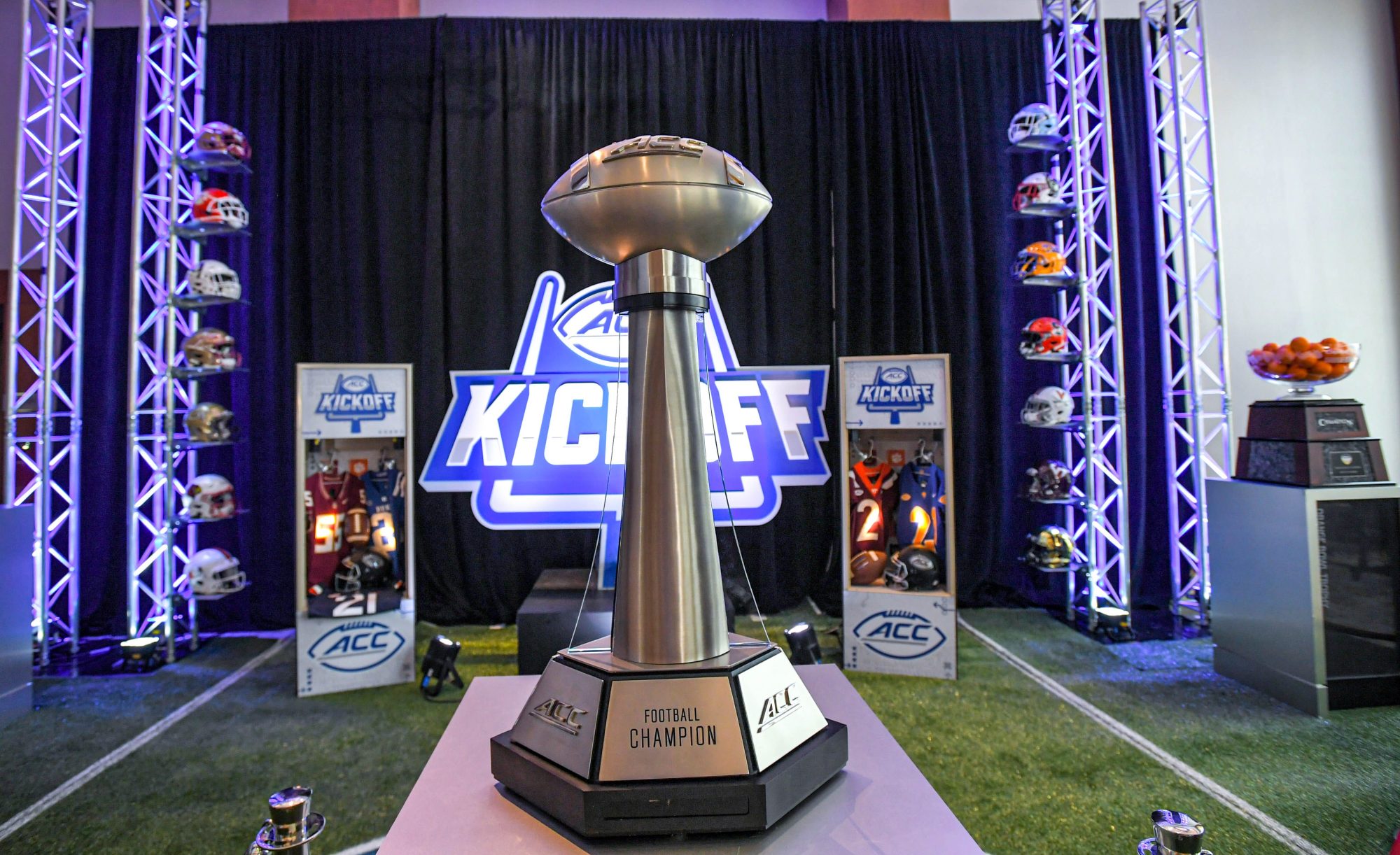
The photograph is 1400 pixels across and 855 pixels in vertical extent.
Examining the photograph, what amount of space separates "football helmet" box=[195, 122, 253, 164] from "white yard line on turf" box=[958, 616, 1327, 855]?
4.42 m

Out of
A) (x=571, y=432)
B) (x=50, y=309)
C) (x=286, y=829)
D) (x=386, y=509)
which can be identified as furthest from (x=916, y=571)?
(x=50, y=309)

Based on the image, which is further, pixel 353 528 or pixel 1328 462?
pixel 353 528

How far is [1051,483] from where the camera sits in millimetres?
3725

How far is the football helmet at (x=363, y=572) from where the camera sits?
10.5 ft

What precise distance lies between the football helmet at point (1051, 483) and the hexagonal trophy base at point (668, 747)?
3.51 metres

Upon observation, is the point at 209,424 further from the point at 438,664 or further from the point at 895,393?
the point at 895,393

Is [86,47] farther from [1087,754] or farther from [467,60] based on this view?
[1087,754]

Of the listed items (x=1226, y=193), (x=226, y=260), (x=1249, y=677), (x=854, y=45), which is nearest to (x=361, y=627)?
(x=226, y=260)

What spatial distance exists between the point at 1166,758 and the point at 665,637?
248cm

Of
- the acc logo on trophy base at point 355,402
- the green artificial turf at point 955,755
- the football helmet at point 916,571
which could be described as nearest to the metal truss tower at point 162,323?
the green artificial turf at point 955,755

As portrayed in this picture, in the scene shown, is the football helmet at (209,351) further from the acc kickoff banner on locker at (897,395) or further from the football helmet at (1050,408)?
the football helmet at (1050,408)

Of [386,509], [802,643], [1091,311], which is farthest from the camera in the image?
[1091,311]

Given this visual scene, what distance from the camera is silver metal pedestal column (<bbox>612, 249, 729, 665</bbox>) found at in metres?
0.61

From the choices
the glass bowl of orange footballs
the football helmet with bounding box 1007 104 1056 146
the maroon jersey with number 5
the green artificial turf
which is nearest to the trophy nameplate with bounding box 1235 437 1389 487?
the glass bowl of orange footballs
